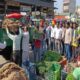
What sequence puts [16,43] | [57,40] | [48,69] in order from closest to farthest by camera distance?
[48,69]
[16,43]
[57,40]

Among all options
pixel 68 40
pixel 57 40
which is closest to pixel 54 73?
pixel 68 40

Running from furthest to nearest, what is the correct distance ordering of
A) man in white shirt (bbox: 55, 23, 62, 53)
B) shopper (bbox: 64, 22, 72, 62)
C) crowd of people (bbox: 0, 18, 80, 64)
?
1. man in white shirt (bbox: 55, 23, 62, 53)
2. shopper (bbox: 64, 22, 72, 62)
3. crowd of people (bbox: 0, 18, 80, 64)

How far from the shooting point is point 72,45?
14.7 m

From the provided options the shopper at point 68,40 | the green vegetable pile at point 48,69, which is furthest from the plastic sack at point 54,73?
the shopper at point 68,40

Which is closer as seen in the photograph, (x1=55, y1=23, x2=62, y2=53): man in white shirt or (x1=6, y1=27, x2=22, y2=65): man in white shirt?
(x1=6, y1=27, x2=22, y2=65): man in white shirt

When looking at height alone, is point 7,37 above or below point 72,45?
above

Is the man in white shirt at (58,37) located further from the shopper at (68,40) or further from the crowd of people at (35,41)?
the shopper at (68,40)

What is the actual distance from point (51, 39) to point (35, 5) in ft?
234

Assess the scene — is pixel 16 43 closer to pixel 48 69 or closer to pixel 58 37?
pixel 48 69

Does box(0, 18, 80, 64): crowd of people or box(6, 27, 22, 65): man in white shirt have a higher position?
box(6, 27, 22, 65): man in white shirt

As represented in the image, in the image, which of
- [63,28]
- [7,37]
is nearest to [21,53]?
[7,37]

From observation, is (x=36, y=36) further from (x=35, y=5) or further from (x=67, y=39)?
(x=35, y=5)

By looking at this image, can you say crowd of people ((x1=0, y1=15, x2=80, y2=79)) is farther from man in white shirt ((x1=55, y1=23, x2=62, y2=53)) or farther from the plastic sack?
the plastic sack

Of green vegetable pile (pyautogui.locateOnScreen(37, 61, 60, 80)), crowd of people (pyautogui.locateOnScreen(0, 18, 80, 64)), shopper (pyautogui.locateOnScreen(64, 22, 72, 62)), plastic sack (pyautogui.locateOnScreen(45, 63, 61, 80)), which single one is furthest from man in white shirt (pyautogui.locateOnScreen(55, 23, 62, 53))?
plastic sack (pyautogui.locateOnScreen(45, 63, 61, 80))
